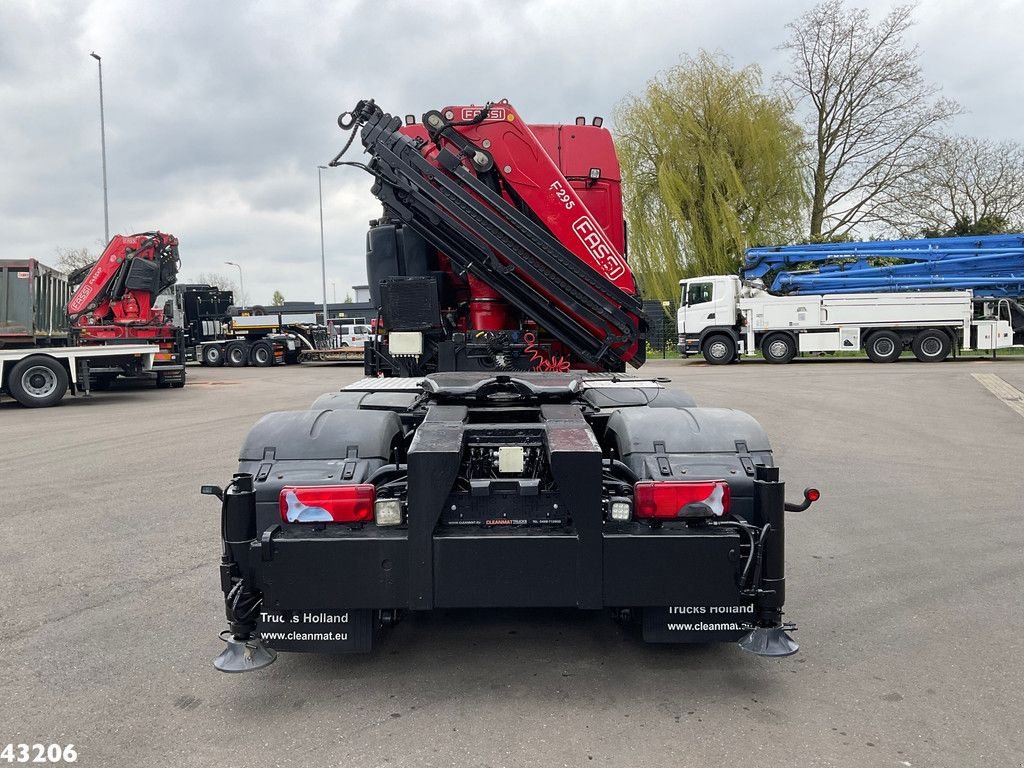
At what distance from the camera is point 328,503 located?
319 cm

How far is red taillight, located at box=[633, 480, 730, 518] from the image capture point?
3.19m

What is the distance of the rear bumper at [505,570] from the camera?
3.12m

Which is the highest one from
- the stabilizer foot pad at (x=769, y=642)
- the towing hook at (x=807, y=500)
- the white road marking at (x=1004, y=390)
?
the towing hook at (x=807, y=500)

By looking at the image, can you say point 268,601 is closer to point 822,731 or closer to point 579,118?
point 822,731

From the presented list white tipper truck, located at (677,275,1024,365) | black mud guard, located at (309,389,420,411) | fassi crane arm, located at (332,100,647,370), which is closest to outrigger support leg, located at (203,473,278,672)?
black mud guard, located at (309,389,420,411)

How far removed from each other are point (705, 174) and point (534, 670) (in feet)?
101

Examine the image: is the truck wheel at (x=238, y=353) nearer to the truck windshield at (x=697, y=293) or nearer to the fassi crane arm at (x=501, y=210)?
the truck windshield at (x=697, y=293)

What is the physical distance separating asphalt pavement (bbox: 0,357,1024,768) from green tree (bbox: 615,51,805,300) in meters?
26.3

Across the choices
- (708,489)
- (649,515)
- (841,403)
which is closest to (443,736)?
(649,515)

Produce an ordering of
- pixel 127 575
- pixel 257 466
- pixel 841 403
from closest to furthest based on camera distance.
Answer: pixel 257 466 < pixel 127 575 < pixel 841 403

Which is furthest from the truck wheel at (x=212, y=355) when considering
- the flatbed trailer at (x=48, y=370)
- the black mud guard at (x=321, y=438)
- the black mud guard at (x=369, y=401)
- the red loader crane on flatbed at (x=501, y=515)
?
the black mud guard at (x=321, y=438)

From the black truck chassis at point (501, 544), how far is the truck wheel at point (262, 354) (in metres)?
28.6

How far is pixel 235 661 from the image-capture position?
3.22 metres

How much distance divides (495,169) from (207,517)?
350 cm
